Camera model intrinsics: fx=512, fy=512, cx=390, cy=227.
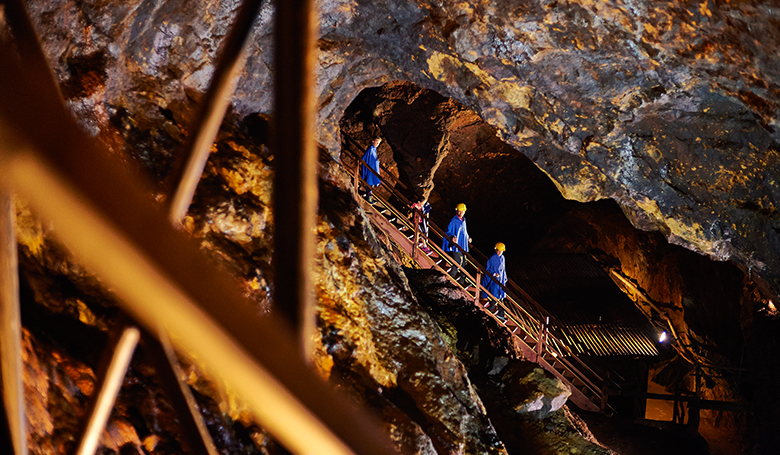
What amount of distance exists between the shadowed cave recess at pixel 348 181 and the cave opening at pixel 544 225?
15.6 feet

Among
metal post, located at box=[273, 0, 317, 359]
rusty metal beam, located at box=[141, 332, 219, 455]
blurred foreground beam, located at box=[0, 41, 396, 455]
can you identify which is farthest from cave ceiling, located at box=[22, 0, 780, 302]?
blurred foreground beam, located at box=[0, 41, 396, 455]

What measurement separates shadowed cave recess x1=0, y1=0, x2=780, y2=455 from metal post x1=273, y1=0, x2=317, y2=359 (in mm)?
1748

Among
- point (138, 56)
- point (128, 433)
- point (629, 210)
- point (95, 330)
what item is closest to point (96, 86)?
point (138, 56)

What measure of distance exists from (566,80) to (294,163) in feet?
17.4

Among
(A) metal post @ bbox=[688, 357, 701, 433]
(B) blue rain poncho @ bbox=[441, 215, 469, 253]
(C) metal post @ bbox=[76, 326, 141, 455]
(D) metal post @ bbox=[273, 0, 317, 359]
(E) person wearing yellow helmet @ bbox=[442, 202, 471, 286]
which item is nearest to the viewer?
(D) metal post @ bbox=[273, 0, 317, 359]

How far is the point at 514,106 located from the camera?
708 centimetres

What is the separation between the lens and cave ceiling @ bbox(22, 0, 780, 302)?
4727 mm

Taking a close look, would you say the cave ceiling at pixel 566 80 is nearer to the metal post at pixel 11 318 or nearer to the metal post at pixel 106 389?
the metal post at pixel 11 318

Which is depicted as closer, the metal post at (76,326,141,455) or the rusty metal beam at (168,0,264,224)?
the rusty metal beam at (168,0,264,224)

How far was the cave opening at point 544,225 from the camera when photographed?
12469mm

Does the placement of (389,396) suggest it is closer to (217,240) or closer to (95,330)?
(217,240)

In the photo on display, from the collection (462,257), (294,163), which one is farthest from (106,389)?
(462,257)

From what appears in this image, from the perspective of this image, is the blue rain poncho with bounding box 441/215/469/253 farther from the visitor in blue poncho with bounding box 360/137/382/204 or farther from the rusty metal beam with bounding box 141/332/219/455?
the rusty metal beam with bounding box 141/332/219/455

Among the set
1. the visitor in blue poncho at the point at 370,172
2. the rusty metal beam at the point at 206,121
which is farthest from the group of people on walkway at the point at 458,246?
the rusty metal beam at the point at 206,121
